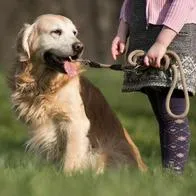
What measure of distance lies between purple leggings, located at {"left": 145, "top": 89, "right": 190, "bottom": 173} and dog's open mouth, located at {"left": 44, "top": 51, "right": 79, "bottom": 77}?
0.74 meters

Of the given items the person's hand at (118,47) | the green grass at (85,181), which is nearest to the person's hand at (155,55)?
the person's hand at (118,47)

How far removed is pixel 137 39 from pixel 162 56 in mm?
350

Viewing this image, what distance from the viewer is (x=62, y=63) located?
6.32 metres

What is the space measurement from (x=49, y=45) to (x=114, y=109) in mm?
5589

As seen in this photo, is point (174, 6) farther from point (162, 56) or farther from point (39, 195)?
point (39, 195)

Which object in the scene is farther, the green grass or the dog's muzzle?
the dog's muzzle

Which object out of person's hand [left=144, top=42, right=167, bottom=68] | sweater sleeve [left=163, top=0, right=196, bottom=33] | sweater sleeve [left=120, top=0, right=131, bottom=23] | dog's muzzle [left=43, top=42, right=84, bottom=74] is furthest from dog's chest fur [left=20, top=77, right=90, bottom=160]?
sweater sleeve [left=163, top=0, right=196, bottom=33]

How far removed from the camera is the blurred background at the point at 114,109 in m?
4.61

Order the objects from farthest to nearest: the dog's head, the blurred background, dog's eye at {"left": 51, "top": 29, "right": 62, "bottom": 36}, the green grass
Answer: dog's eye at {"left": 51, "top": 29, "right": 62, "bottom": 36}
the dog's head
the blurred background
the green grass

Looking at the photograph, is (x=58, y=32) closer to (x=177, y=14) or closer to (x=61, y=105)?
(x=61, y=105)

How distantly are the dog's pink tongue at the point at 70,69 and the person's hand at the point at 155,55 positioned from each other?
0.88m

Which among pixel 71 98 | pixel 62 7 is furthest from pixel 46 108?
pixel 62 7

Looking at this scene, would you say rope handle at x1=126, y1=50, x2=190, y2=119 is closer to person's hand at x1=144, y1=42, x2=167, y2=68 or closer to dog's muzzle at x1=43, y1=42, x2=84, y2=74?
person's hand at x1=144, y1=42, x2=167, y2=68

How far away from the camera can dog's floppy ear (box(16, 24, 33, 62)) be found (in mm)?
6410
